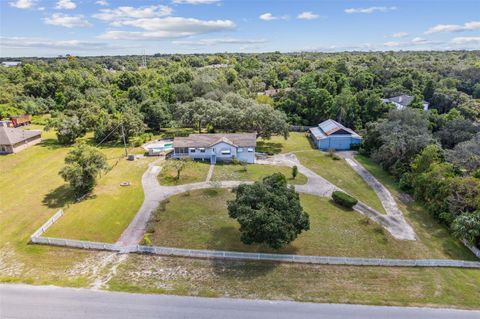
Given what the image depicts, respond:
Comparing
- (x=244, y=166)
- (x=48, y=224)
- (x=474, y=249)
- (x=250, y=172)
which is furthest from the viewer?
(x=244, y=166)

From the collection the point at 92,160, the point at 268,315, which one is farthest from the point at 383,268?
the point at 92,160

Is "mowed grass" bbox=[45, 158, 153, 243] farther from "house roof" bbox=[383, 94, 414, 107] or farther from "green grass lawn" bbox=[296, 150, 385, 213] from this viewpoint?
"house roof" bbox=[383, 94, 414, 107]

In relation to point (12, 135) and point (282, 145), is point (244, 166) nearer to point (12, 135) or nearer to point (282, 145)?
point (282, 145)

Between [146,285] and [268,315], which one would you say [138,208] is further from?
[268,315]

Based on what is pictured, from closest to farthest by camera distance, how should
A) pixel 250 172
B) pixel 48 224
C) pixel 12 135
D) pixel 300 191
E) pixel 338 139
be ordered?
pixel 48 224 → pixel 300 191 → pixel 250 172 → pixel 12 135 → pixel 338 139

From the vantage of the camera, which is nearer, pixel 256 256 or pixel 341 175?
pixel 256 256

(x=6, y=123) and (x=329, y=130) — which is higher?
(x=6, y=123)

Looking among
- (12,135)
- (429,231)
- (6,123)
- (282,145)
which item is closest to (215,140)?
(282,145)

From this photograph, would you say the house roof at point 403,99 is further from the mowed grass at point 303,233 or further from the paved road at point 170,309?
the paved road at point 170,309
